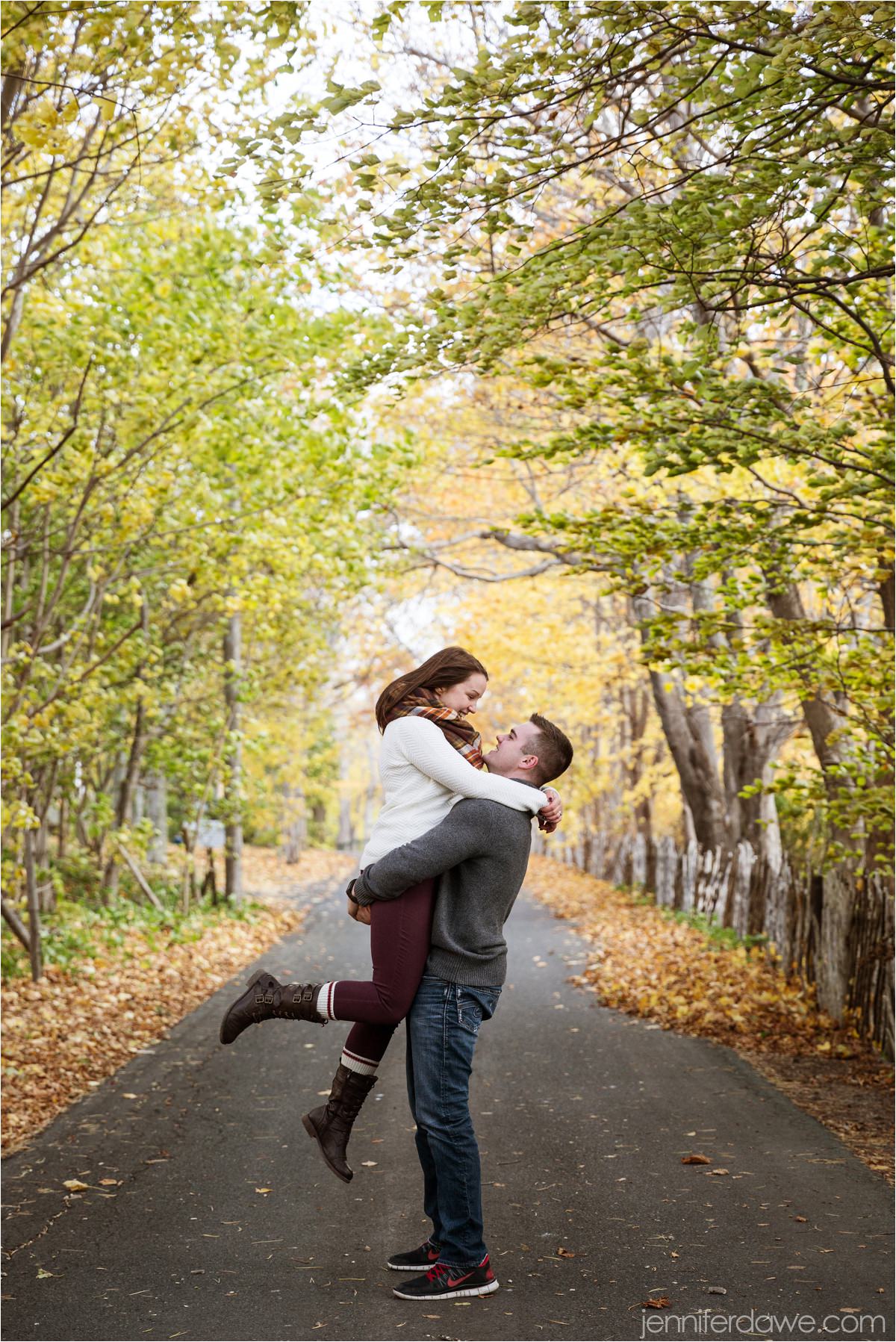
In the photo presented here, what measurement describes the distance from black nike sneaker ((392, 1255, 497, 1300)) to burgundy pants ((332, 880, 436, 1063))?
903 millimetres

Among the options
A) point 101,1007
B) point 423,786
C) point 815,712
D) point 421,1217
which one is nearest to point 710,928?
point 815,712

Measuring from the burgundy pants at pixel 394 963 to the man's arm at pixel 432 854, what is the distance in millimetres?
60

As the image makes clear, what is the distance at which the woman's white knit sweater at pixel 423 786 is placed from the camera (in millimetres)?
4121

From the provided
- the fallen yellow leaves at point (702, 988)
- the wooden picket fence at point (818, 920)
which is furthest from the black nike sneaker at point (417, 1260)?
the fallen yellow leaves at point (702, 988)

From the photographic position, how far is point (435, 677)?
4316mm

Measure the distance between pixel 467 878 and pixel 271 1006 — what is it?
89 cm

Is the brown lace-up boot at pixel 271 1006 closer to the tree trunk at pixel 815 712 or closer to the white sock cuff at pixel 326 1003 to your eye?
the white sock cuff at pixel 326 1003

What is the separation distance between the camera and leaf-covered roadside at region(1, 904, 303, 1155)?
24.1ft

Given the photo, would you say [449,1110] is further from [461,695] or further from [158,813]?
[158,813]

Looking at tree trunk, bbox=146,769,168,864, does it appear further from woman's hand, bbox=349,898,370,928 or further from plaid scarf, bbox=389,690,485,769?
plaid scarf, bbox=389,690,485,769

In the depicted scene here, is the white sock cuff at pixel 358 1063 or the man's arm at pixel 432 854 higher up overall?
the man's arm at pixel 432 854

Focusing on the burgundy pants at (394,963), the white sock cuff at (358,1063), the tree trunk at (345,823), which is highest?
the burgundy pants at (394,963)

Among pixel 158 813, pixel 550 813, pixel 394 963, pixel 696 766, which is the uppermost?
pixel 550 813

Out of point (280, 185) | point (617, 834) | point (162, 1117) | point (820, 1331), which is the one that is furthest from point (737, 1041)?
point (617, 834)
